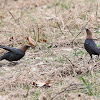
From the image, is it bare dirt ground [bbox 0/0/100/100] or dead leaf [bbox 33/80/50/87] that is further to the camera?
dead leaf [bbox 33/80/50/87]

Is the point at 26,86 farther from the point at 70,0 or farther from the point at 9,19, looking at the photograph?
the point at 70,0

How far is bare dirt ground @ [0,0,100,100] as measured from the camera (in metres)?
3.58

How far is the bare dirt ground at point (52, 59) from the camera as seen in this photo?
3.58 m

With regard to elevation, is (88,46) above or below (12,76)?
above

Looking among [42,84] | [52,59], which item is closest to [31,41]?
[52,59]

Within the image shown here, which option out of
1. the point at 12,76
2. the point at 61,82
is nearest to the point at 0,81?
the point at 12,76

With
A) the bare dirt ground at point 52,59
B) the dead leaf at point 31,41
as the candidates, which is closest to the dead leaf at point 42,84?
the bare dirt ground at point 52,59

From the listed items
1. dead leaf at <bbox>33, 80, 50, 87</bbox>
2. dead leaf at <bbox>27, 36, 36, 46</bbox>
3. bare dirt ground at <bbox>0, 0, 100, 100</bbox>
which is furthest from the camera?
dead leaf at <bbox>27, 36, 36, 46</bbox>

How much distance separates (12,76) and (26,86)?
1.95 ft

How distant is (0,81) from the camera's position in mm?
4066

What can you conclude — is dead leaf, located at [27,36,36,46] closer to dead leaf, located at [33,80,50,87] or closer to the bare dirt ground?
the bare dirt ground

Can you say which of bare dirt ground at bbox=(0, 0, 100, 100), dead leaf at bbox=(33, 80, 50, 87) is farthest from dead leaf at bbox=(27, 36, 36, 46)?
dead leaf at bbox=(33, 80, 50, 87)

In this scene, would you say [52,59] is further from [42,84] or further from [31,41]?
[42,84]

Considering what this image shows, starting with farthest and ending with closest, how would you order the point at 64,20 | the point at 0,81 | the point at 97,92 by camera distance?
the point at 64,20 < the point at 0,81 < the point at 97,92
